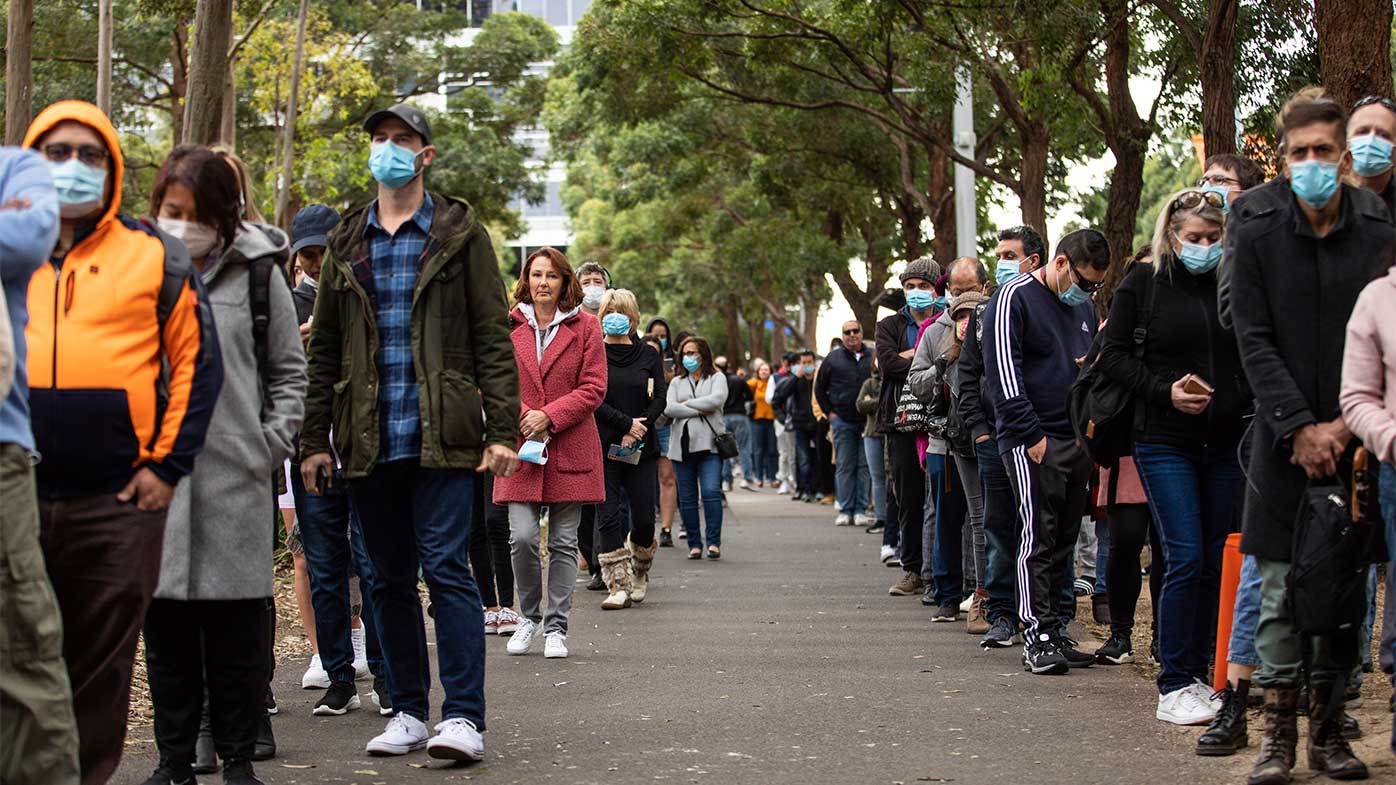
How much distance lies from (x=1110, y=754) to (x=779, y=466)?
2618 cm

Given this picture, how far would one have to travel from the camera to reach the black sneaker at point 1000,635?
32.0 ft

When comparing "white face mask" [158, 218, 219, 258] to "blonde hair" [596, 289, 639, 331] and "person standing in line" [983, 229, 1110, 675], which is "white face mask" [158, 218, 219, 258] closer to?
"person standing in line" [983, 229, 1110, 675]

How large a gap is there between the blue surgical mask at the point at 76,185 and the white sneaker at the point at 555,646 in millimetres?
4824

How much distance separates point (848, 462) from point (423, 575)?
48.0 ft

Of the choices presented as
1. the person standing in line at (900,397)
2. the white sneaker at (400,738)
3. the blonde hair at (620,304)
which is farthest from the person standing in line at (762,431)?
the white sneaker at (400,738)

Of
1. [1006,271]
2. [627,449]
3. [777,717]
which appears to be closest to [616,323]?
[627,449]

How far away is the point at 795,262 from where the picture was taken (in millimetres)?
36250

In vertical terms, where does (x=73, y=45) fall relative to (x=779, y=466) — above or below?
above

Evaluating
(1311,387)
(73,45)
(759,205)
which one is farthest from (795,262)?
(1311,387)

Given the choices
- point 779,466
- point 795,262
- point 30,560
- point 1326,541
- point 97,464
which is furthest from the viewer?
point 795,262

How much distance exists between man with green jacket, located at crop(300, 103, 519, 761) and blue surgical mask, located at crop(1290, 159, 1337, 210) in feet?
8.63

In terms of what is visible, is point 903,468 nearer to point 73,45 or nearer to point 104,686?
point 104,686

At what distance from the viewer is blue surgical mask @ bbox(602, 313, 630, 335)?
12.5 m

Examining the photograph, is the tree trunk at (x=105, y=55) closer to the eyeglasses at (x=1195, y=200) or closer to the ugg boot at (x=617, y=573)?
the ugg boot at (x=617, y=573)
